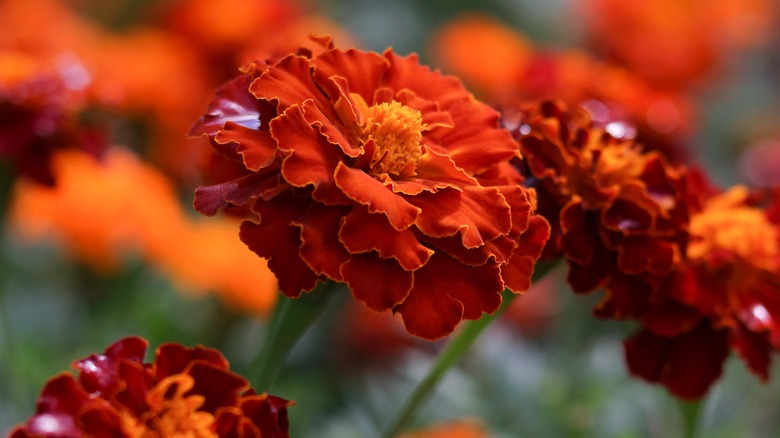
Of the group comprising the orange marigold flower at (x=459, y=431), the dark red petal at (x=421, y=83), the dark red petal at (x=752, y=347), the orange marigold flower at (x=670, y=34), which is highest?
the dark red petal at (x=421, y=83)

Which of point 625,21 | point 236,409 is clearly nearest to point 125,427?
point 236,409

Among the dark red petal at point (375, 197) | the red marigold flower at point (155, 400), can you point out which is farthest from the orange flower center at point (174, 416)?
the dark red petal at point (375, 197)

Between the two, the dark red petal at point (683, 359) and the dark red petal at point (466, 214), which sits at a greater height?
the dark red petal at point (466, 214)

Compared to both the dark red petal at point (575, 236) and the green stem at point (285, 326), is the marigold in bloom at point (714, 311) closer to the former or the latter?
the dark red petal at point (575, 236)

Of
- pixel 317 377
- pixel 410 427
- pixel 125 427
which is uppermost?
pixel 125 427

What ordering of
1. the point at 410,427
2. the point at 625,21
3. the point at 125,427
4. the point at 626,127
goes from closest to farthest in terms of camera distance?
the point at 125,427, the point at 626,127, the point at 410,427, the point at 625,21

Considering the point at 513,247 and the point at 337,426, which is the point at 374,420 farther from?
the point at 513,247

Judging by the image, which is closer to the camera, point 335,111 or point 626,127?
point 335,111
